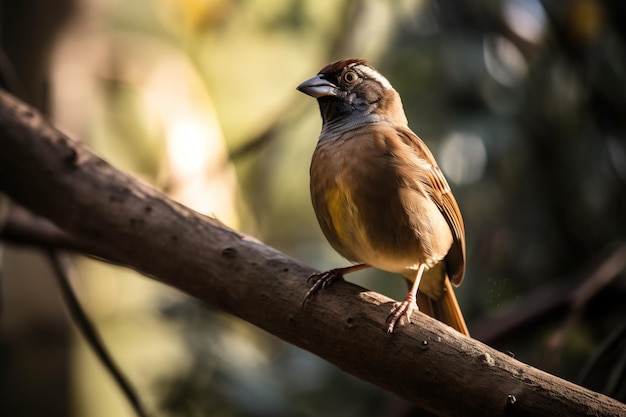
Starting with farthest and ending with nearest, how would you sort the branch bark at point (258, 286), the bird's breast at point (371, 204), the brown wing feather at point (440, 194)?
the brown wing feather at point (440, 194), the bird's breast at point (371, 204), the branch bark at point (258, 286)

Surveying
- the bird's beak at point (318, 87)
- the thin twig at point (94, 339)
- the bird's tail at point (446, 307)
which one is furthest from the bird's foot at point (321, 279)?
the thin twig at point (94, 339)

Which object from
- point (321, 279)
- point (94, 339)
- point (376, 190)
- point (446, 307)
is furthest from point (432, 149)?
point (94, 339)

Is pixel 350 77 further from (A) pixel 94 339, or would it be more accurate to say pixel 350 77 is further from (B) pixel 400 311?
(A) pixel 94 339

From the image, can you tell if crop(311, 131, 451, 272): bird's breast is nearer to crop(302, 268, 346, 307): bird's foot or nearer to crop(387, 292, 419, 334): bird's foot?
crop(302, 268, 346, 307): bird's foot

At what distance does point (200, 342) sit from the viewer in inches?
180

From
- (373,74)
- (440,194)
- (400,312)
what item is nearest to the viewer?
(400,312)

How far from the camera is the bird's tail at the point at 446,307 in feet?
10.2

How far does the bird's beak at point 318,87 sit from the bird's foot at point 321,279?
2.37 feet

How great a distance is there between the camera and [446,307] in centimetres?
313

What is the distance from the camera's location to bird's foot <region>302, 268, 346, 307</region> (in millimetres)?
2566

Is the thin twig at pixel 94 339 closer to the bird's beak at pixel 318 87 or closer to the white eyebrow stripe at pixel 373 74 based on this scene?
the bird's beak at pixel 318 87

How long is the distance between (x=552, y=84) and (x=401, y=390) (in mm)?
3032

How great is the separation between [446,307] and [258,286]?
A: 892 millimetres

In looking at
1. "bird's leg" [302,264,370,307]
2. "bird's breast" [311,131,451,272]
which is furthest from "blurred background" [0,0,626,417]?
"bird's leg" [302,264,370,307]
